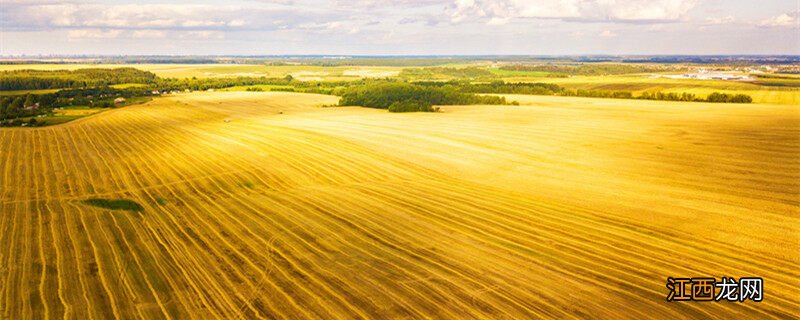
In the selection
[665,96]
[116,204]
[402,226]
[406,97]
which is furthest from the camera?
[665,96]

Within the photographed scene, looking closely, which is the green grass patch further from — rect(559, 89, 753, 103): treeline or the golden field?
rect(559, 89, 753, 103): treeline

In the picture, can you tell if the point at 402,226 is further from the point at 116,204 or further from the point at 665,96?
the point at 665,96

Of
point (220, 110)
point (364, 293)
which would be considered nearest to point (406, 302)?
point (364, 293)

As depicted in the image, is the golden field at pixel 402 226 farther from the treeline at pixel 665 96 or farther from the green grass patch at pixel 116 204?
the treeline at pixel 665 96

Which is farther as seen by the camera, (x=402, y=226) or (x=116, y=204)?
(x=116, y=204)

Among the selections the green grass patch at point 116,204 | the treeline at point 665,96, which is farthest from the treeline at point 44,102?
the treeline at point 665,96

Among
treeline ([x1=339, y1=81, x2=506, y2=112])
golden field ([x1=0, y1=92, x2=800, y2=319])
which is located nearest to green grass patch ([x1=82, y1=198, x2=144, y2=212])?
golden field ([x1=0, y1=92, x2=800, y2=319])

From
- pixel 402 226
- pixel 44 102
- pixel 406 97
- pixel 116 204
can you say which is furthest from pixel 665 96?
pixel 44 102
